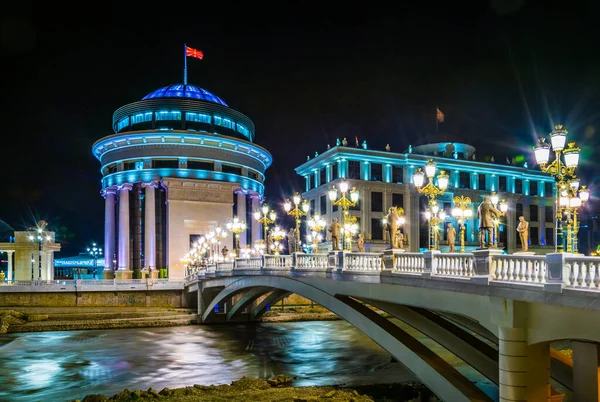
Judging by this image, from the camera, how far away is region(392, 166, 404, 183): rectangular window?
235 feet

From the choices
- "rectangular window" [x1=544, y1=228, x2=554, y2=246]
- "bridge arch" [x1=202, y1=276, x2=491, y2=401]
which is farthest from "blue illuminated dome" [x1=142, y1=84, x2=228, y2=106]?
"bridge arch" [x1=202, y1=276, x2=491, y2=401]

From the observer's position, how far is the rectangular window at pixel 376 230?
225ft

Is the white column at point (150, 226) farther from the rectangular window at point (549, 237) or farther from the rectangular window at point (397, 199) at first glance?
the rectangular window at point (549, 237)

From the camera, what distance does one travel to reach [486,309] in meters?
13.8

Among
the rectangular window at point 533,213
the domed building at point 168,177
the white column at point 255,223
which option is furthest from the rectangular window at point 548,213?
the domed building at point 168,177

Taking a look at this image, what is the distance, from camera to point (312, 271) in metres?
25.8

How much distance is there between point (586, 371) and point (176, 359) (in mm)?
22432

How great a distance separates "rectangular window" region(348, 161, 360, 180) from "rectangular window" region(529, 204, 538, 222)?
28.5 meters

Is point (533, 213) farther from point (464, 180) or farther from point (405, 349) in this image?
point (405, 349)

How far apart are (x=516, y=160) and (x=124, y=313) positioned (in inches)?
2461

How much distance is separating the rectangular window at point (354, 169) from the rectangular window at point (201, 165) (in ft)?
59.6

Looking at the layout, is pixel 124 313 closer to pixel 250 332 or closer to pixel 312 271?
pixel 250 332

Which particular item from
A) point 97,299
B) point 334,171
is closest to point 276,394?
point 97,299

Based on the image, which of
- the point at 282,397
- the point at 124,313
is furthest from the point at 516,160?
the point at 282,397
